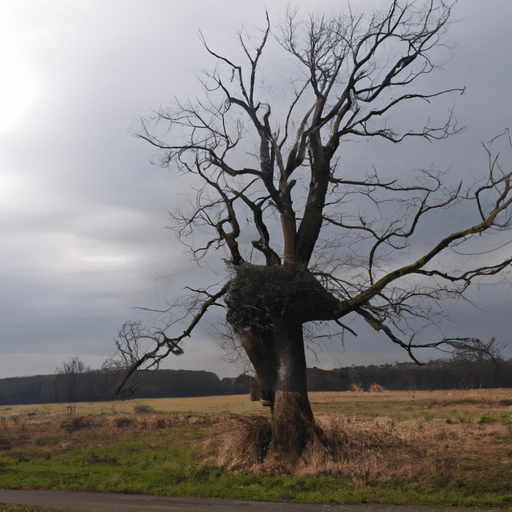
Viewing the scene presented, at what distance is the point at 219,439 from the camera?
16891 mm

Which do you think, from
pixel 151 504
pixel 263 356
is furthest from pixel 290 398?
pixel 151 504

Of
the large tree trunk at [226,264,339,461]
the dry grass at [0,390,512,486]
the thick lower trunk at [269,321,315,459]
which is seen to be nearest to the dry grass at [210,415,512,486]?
the dry grass at [0,390,512,486]

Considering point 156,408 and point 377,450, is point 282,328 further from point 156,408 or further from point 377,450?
point 156,408

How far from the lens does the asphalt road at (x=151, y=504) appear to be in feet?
33.6

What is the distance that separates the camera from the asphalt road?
1023 cm

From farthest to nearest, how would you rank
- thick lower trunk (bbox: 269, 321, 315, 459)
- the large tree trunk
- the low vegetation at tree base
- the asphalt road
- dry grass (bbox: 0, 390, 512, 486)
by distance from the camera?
the large tree trunk < thick lower trunk (bbox: 269, 321, 315, 459) < dry grass (bbox: 0, 390, 512, 486) < the low vegetation at tree base < the asphalt road

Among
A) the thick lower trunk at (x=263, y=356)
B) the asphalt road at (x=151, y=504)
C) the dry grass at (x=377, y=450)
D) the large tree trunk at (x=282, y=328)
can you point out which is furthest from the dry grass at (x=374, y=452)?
the asphalt road at (x=151, y=504)

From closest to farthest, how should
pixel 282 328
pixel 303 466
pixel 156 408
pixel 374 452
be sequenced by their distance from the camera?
1. pixel 303 466
2. pixel 374 452
3. pixel 282 328
4. pixel 156 408

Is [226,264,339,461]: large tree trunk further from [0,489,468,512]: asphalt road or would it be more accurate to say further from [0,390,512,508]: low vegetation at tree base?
[0,489,468,512]: asphalt road

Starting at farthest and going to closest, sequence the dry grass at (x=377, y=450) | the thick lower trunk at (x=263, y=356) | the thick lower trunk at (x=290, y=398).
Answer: the thick lower trunk at (x=263, y=356) < the thick lower trunk at (x=290, y=398) < the dry grass at (x=377, y=450)

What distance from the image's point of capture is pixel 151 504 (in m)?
11.2

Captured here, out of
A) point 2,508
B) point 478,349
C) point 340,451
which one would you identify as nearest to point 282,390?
point 340,451

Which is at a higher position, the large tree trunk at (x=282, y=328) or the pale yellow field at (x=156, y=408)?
the large tree trunk at (x=282, y=328)

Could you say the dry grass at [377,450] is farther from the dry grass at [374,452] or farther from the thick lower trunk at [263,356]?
the thick lower trunk at [263,356]
